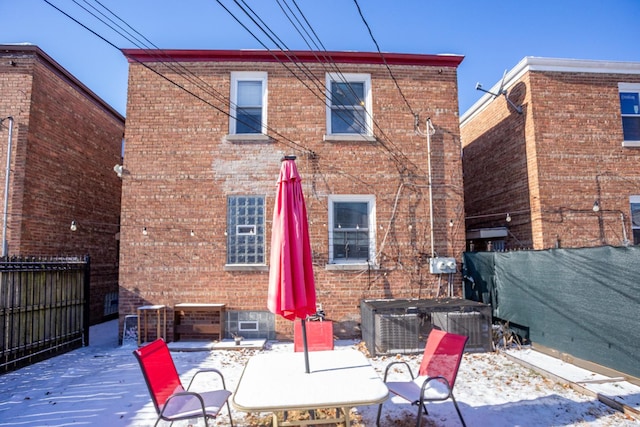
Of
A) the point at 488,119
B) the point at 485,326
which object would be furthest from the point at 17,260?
the point at 488,119

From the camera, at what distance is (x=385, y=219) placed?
324 inches

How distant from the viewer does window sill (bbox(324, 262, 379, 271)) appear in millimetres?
8000

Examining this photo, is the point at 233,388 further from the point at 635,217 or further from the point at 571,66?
the point at 571,66

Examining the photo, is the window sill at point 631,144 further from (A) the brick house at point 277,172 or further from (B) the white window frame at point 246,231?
(B) the white window frame at point 246,231

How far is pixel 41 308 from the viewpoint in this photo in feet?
21.6

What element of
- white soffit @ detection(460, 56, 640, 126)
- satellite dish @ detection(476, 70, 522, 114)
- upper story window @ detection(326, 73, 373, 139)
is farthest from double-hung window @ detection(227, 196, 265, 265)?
white soffit @ detection(460, 56, 640, 126)

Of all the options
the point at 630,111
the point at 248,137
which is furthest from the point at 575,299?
the point at 248,137

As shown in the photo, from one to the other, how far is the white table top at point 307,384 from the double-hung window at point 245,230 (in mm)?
4193

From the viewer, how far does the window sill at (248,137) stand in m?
8.26

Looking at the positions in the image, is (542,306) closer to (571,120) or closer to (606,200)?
(606,200)

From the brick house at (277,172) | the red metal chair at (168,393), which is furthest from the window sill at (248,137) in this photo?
the red metal chair at (168,393)

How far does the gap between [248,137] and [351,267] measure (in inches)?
148

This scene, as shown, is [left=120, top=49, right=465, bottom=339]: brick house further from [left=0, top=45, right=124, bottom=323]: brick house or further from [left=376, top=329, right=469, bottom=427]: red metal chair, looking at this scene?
[left=376, top=329, right=469, bottom=427]: red metal chair

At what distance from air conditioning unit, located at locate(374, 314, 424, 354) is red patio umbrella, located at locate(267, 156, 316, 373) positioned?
3449mm
